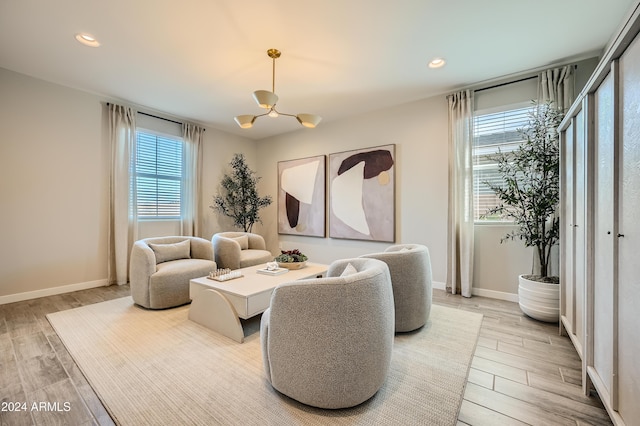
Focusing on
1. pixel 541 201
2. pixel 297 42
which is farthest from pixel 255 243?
pixel 541 201

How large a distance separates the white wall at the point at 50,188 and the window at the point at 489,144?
5.31 meters

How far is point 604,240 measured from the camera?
57.8 inches

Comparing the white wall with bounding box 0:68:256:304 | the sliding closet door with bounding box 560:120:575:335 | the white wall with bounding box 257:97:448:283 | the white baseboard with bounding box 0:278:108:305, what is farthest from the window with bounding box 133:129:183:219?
the sliding closet door with bounding box 560:120:575:335

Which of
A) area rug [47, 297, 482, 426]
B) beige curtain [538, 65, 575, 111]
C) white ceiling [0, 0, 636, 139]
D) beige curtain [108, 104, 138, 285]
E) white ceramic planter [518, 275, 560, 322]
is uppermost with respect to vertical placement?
white ceiling [0, 0, 636, 139]

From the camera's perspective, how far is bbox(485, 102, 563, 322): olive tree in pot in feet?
8.71

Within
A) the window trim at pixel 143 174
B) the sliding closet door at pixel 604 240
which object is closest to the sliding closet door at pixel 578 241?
the sliding closet door at pixel 604 240

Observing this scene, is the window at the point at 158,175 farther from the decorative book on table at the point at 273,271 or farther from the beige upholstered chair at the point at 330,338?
the beige upholstered chair at the point at 330,338

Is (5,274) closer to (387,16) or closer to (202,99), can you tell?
(202,99)

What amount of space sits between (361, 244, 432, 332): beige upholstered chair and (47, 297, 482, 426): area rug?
0.50ft

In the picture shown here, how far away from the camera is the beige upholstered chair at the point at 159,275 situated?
9.61ft

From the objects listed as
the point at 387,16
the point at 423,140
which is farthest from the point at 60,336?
the point at 423,140

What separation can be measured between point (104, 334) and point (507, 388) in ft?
10.5

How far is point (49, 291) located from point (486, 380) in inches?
195

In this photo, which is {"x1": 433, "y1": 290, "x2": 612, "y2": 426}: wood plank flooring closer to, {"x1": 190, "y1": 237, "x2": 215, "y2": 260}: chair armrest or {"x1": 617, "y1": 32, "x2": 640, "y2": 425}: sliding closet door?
{"x1": 617, "y1": 32, "x2": 640, "y2": 425}: sliding closet door
